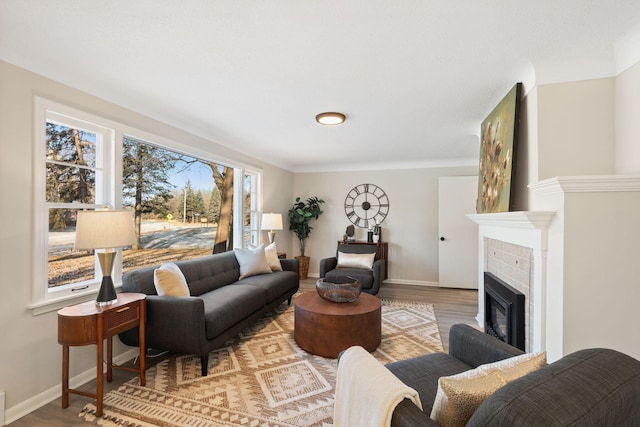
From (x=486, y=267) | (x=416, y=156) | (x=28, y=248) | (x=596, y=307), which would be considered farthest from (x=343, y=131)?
(x=28, y=248)

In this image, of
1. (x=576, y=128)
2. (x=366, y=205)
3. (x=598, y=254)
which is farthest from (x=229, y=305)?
(x=366, y=205)

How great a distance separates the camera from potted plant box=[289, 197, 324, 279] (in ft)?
18.9

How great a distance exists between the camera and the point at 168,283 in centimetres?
242

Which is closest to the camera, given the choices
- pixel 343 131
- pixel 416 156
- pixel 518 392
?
pixel 518 392

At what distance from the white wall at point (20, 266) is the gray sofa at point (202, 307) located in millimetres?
501

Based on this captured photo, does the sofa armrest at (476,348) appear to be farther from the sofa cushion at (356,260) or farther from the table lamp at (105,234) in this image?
the sofa cushion at (356,260)

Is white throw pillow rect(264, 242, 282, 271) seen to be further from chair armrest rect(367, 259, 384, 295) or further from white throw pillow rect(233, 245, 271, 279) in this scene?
chair armrest rect(367, 259, 384, 295)

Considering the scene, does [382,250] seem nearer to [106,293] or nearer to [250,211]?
[250,211]

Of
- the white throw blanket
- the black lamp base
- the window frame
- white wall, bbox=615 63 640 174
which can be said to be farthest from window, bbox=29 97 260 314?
white wall, bbox=615 63 640 174

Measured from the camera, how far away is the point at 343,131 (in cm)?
360

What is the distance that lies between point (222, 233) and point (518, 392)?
4009mm

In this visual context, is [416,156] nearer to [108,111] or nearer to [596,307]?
[596,307]

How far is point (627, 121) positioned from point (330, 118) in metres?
2.22

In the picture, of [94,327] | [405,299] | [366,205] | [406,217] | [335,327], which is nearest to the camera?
[94,327]
